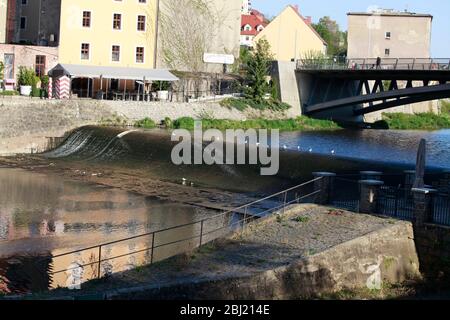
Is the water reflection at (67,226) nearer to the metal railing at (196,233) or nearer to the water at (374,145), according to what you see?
the metal railing at (196,233)

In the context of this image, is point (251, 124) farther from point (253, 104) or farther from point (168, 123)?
point (168, 123)

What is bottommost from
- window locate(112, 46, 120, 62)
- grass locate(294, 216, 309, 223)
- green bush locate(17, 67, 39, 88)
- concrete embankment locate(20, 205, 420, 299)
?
concrete embankment locate(20, 205, 420, 299)

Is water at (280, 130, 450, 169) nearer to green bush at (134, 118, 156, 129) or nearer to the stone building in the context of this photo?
green bush at (134, 118, 156, 129)

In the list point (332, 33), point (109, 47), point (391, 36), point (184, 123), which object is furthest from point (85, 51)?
point (332, 33)

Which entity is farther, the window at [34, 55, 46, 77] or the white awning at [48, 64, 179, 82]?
the window at [34, 55, 46, 77]

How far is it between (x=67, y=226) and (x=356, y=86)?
160 ft

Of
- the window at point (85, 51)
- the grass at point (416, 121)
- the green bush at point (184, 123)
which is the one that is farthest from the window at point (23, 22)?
the grass at point (416, 121)

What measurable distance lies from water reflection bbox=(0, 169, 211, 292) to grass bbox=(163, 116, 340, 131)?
56.8ft

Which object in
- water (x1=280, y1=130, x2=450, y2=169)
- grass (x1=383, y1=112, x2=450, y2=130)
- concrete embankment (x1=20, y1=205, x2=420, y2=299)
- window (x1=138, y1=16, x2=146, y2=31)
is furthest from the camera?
grass (x1=383, y1=112, x2=450, y2=130)

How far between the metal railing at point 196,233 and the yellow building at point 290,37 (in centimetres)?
5108

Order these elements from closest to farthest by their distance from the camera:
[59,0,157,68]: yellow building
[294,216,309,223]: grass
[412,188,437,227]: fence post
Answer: [412,188,437,227]: fence post → [294,216,309,223]: grass → [59,0,157,68]: yellow building

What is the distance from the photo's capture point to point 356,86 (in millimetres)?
70375

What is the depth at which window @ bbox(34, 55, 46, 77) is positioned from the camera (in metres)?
54.4

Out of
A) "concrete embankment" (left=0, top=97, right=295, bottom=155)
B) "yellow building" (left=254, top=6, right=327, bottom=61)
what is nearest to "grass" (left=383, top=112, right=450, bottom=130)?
"yellow building" (left=254, top=6, right=327, bottom=61)
